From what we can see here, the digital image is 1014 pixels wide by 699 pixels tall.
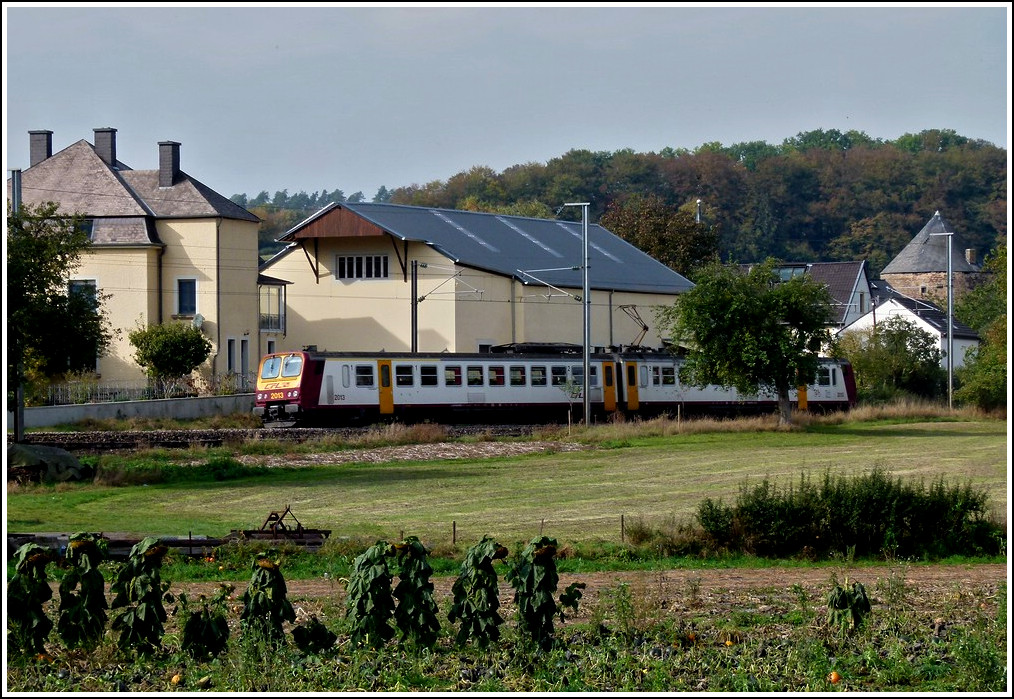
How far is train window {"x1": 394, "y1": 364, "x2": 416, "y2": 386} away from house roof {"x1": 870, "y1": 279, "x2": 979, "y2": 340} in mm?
33828

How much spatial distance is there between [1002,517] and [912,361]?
40480 millimetres

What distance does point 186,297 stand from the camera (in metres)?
51.8

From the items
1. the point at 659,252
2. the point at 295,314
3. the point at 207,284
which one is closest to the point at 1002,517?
the point at 207,284

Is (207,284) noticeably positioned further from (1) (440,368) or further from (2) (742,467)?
(2) (742,467)

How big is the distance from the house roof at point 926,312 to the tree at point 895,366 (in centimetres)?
1045

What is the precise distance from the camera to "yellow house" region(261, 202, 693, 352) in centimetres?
5400

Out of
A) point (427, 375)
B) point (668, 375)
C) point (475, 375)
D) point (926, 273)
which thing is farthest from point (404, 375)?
point (926, 273)

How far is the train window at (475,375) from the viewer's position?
1660 inches

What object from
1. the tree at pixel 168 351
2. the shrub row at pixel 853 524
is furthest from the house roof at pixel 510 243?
the shrub row at pixel 853 524

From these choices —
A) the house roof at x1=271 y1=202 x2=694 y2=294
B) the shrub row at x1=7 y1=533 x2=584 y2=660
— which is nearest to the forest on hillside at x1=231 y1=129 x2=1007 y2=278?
the house roof at x1=271 y1=202 x2=694 y2=294

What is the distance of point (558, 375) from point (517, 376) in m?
1.69

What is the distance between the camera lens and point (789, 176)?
36.3 meters

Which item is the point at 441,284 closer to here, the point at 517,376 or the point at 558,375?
the point at 558,375

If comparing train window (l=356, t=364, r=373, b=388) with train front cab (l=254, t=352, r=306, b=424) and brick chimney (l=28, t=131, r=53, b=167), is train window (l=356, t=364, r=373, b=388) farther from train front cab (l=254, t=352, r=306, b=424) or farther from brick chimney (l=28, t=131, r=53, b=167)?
brick chimney (l=28, t=131, r=53, b=167)
